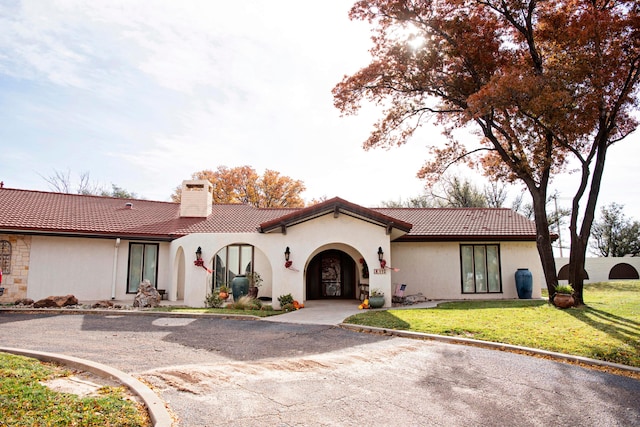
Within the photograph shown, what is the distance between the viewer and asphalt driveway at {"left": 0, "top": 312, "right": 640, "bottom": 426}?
4.76 metres

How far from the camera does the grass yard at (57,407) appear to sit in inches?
168

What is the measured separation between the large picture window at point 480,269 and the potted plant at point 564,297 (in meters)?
4.61

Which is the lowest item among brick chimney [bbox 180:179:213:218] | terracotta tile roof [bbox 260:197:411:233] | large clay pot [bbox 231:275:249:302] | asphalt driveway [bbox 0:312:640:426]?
asphalt driveway [bbox 0:312:640:426]

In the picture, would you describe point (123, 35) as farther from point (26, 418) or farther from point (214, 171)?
point (214, 171)

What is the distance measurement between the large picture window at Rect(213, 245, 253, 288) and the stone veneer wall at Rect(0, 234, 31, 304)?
6.51m

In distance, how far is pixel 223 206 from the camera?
76.1ft

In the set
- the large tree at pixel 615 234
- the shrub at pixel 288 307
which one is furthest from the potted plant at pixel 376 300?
the large tree at pixel 615 234

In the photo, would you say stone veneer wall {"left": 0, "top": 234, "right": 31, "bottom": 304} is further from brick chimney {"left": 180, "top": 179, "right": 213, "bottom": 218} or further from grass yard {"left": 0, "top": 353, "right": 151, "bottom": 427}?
grass yard {"left": 0, "top": 353, "right": 151, "bottom": 427}

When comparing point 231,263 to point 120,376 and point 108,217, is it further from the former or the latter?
point 120,376

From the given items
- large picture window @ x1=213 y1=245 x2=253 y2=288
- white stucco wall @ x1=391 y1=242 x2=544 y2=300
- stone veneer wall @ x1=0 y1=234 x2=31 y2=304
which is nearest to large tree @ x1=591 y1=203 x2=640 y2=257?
white stucco wall @ x1=391 y1=242 x2=544 y2=300

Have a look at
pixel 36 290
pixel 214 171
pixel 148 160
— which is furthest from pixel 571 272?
pixel 214 171

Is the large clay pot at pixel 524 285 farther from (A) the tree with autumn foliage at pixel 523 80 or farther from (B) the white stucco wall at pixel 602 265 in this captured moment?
(B) the white stucco wall at pixel 602 265

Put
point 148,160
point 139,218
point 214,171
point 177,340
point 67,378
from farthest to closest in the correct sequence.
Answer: point 214,171 < point 148,160 < point 139,218 < point 177,340 < point 67,378

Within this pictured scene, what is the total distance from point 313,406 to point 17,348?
584cm
